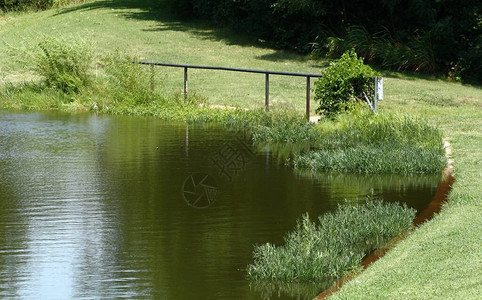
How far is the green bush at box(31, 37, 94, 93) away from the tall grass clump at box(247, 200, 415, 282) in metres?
13.6

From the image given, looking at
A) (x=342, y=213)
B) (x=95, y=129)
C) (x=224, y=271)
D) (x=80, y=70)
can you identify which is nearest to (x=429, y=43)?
(x=80, y=70)

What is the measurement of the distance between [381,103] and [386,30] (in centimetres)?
1022

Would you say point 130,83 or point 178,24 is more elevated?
point 178,24

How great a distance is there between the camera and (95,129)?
61.5 feet

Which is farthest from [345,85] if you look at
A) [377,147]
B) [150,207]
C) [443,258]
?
[443,258]

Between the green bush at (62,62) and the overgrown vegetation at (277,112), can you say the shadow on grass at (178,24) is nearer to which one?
the overgrown vegetation at (277,112)

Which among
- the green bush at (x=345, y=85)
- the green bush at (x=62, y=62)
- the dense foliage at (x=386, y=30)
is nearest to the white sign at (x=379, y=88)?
the green bush at (x=345, y=85)

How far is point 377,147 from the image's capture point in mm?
14859

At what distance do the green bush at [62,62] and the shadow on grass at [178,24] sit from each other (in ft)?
37.6

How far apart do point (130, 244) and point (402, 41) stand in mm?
24636

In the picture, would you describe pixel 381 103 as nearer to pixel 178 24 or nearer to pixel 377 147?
pixel 377 147

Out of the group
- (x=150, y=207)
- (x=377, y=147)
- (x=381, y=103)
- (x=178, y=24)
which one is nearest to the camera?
(x=150, y=207)

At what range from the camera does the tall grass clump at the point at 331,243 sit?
332 inches

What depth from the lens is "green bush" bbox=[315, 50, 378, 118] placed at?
18219 mm
